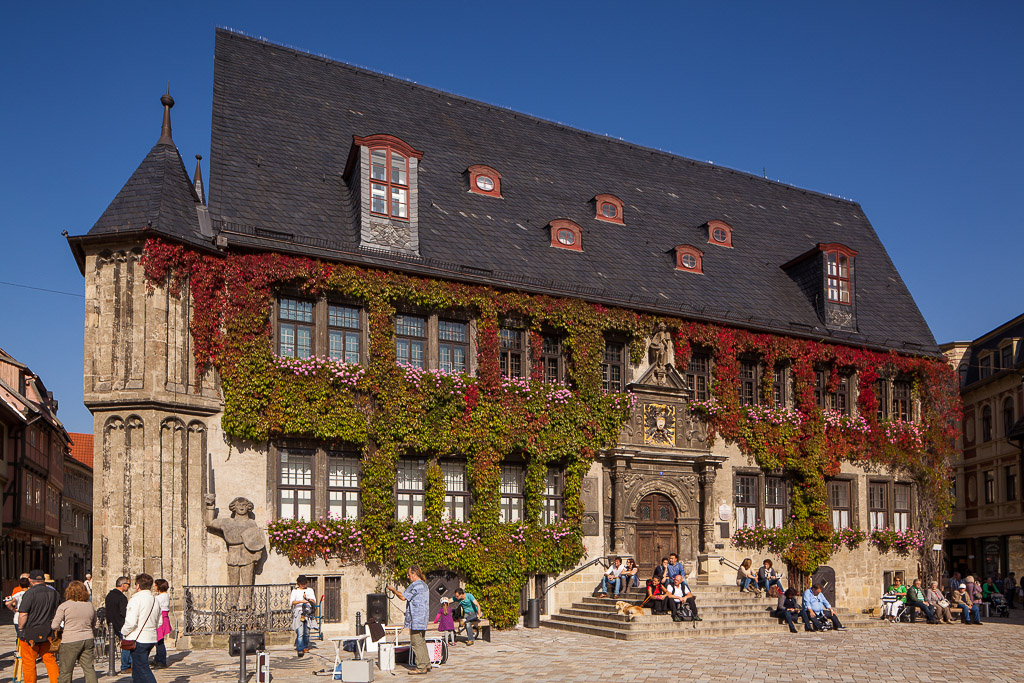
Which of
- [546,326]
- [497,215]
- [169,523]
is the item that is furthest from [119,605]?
[497,215]

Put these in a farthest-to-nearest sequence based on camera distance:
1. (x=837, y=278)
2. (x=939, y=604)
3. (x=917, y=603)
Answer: (x=837, y=278)
(x=939, y=604)
(x=917, y=603)

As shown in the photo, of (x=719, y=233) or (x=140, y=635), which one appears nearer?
(x=140, y=635)

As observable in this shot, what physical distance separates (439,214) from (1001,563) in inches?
1189

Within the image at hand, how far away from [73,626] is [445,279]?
1314 centimetres

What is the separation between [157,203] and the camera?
21.5 metres

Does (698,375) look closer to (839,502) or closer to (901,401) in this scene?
(839,502)

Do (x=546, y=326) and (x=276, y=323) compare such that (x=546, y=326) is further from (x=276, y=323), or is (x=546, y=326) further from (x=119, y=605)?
(x=119, y=605)

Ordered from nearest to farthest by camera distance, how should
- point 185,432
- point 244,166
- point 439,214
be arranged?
point 185,432
point 244,166
point 439,214

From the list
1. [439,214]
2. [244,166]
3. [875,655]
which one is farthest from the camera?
[439,214]

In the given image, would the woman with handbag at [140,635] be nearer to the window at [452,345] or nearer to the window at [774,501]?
the window at [452,345]

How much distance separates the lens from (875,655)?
18.9 m

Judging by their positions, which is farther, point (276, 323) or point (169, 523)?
point (276, 323)

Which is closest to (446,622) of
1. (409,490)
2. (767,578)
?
(409,490)

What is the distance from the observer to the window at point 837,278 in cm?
3070
